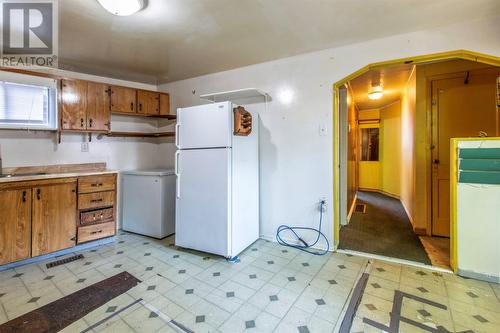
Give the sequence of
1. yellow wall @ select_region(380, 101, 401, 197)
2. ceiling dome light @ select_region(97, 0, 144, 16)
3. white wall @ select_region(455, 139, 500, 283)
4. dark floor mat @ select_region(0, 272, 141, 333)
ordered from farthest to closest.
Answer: yellow wall @ select_region(380, 101, 401, 197) → white wall @ select_region(455, 139, 500, 283) → ceiling dome light @ select_region(97, 0, 144, 16) → dark floor mat @ select_region(0, 272, 141, 333)

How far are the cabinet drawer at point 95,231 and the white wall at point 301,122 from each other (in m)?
2.17

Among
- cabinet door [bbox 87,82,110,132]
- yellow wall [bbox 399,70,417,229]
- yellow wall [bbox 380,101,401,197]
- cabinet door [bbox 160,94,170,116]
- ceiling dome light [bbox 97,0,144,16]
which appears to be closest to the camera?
ceiling dome light [bbox 97,0,144,16]

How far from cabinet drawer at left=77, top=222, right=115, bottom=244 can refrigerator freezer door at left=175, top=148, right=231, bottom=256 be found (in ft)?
3.50

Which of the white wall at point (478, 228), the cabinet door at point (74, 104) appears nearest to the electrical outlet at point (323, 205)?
the white wall at point (478, 228)

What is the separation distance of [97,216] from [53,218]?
0.48m

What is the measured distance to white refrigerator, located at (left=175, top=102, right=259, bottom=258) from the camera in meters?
2.76

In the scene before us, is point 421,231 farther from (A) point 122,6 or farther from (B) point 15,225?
(B) point 15,225

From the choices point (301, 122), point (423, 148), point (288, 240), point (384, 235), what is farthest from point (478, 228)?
point (301, 122)

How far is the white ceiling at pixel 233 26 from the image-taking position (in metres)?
2.06

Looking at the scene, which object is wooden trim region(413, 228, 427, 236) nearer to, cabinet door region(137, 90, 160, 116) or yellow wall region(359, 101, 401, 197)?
yellow wall region(359, 101, 401, 197)

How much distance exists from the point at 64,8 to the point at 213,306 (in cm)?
286

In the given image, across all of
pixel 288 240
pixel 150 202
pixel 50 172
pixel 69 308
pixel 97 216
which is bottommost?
pixel 69 308

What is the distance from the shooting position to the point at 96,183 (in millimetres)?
3256

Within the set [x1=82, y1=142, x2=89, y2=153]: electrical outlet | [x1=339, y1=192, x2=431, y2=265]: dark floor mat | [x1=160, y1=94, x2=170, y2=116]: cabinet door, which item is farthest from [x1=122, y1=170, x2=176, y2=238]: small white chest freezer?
[x1=339, y1=192, x2=431, y2=265]: dark floor mat
